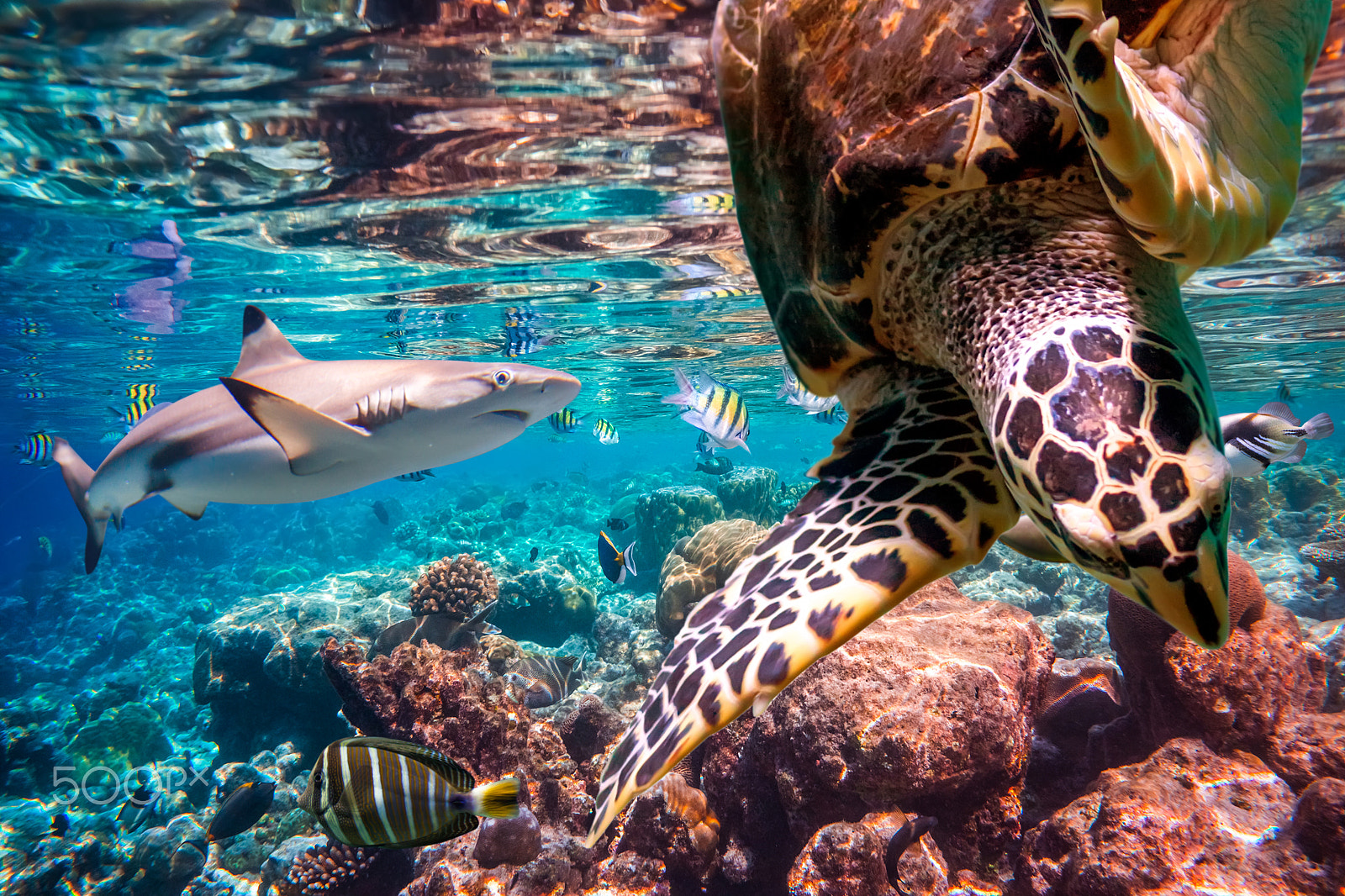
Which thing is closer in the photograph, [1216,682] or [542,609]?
[1216,682]

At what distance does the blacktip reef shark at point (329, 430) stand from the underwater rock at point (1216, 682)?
15.1ft

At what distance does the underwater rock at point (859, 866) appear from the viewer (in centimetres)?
351

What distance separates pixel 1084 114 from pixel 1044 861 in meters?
4.06

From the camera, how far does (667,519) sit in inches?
587

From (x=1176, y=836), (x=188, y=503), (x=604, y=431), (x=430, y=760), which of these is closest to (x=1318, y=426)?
(x=1176, y=836)

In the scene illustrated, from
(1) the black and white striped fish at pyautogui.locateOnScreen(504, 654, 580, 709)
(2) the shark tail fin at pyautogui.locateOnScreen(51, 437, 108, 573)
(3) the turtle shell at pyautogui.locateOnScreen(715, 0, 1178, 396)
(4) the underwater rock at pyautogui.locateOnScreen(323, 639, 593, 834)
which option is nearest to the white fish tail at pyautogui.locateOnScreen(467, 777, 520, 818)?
(4) the underwater rock at pyautogui.locateOnScreen(323, 639, 593, 834)

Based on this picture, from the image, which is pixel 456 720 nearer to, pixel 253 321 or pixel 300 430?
pixel 300 430

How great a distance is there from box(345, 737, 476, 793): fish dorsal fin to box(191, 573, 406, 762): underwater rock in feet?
17.3

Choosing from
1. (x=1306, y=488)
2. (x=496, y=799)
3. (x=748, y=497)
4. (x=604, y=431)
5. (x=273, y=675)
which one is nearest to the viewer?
(x=496, y=799)

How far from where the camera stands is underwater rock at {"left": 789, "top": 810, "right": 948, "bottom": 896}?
351cm

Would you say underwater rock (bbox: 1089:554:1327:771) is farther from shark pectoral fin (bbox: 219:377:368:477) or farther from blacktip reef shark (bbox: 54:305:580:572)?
shark pectoral fin (bbox: 219:377:368:477)

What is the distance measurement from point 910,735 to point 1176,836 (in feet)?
4.44

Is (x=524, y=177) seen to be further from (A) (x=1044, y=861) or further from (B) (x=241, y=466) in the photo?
(A) (x=1044, y=861)

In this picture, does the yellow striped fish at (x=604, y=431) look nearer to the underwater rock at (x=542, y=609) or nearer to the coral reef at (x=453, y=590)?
the coral reef at (x=453, y=590)
